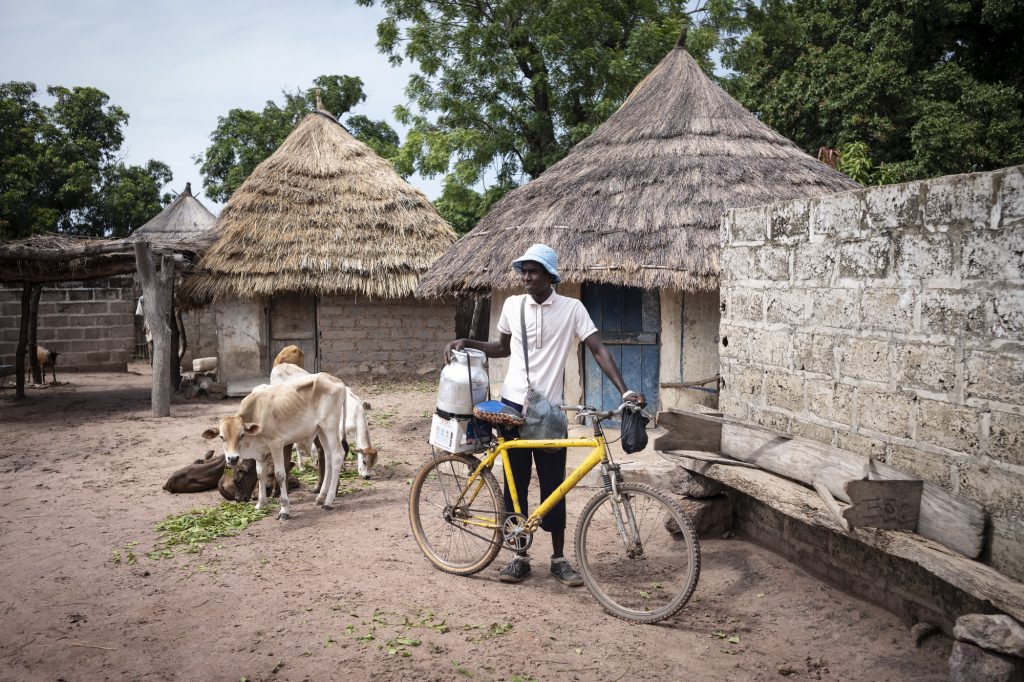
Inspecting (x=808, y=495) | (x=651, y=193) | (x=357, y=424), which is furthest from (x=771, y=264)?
(x=651, y=193)

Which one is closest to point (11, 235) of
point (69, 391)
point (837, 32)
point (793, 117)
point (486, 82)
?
point (69, 391)

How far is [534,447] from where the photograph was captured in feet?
12.8

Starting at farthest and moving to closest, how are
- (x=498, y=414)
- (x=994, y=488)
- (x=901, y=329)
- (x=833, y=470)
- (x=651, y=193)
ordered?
(x=651, y=193), (x=498, y=414), (x=833, y=470), (x=901, y=329), (x=994, y=488)

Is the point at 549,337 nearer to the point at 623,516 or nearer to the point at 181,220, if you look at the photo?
the point at 623,516

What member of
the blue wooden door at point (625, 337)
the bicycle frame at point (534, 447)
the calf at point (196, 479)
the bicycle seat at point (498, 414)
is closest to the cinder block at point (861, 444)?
the bicycle frame at point (534, 447)

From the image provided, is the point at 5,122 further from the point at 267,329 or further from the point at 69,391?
the point at 267,329

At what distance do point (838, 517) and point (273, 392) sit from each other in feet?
13.1

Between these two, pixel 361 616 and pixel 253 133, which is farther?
pixel 253 133

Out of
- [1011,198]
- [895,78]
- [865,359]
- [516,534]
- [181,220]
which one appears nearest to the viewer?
[1011,198]

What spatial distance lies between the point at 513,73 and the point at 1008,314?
48.0ft

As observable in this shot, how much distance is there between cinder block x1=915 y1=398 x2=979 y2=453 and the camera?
10.2 feet

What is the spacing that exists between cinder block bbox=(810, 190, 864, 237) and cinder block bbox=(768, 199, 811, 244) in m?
0.06

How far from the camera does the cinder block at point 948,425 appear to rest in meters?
3.11

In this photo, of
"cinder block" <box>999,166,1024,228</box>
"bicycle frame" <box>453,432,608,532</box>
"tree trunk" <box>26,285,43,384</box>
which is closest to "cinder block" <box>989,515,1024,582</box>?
"cinder block" <box>999,166,1024,228</box>
